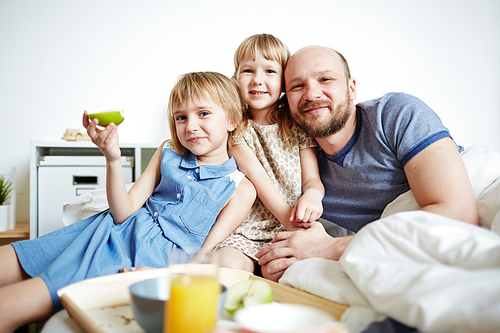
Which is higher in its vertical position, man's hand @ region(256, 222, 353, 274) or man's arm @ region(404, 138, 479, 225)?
man's arm @ region(404, 138, 479, 225)

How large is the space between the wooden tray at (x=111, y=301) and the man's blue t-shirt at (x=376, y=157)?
61cm

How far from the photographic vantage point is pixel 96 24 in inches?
98.6

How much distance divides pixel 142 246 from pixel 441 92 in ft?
9.08

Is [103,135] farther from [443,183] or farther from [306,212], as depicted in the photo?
[443,183]

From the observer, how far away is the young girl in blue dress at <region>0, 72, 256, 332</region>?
0.89 metres

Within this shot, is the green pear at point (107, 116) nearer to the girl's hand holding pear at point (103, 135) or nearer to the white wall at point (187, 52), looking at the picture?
the girl's hand holding pear at point (103, 135)

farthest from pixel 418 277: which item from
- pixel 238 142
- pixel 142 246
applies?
pixel 238 142

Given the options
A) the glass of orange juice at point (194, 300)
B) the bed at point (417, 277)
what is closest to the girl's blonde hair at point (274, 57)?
the bed at point (417, 277)

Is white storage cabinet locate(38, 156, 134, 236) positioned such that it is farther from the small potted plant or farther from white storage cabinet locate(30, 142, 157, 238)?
the small potted plant

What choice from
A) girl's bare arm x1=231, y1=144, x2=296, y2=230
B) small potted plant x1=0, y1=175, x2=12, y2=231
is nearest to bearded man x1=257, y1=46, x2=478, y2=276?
girl's bare arm x1=231, y1=144, x2=296, y2=230

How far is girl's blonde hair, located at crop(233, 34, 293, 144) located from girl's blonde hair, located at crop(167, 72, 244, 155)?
9 centimetres

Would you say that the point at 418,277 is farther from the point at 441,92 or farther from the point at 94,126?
the point at 441,92

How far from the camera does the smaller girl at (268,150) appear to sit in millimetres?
1306

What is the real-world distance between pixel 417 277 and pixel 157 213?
2.90 feet
